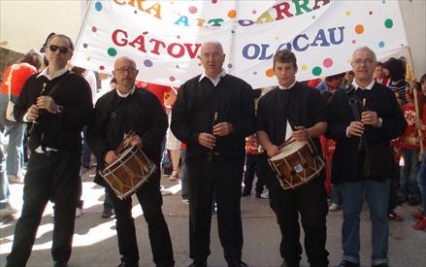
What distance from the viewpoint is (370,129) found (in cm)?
402

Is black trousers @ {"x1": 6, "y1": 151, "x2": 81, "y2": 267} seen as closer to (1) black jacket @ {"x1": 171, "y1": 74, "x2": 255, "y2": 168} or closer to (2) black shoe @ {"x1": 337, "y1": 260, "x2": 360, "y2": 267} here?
(1) black jacket @ {"x1": 171, "y1": 74, "x2": 255, "y2": 168}

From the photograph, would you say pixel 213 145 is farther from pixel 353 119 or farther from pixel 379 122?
pixel 379 122

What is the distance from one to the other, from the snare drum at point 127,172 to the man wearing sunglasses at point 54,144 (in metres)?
0.49

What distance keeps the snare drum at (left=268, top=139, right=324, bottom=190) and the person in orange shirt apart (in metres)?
3.47

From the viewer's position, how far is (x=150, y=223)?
4102mm

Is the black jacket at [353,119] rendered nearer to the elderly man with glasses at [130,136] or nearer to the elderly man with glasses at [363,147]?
the elderly man with glasses at [363,147]

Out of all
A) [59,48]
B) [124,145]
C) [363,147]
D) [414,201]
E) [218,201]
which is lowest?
[414,201]

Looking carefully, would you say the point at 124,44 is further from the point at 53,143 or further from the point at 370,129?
the point at 370,129

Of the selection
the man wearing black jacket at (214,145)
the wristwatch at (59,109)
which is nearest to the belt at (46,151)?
the wristwatch at (59,109)

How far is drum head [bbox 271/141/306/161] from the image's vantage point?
148 inches

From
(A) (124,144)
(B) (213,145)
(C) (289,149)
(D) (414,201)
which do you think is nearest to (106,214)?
(A) (124,144)

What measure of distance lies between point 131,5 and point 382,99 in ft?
8.43

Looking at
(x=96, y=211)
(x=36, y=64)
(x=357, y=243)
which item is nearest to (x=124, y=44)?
(x=36, y=64)

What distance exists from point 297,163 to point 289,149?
5.2 inches
